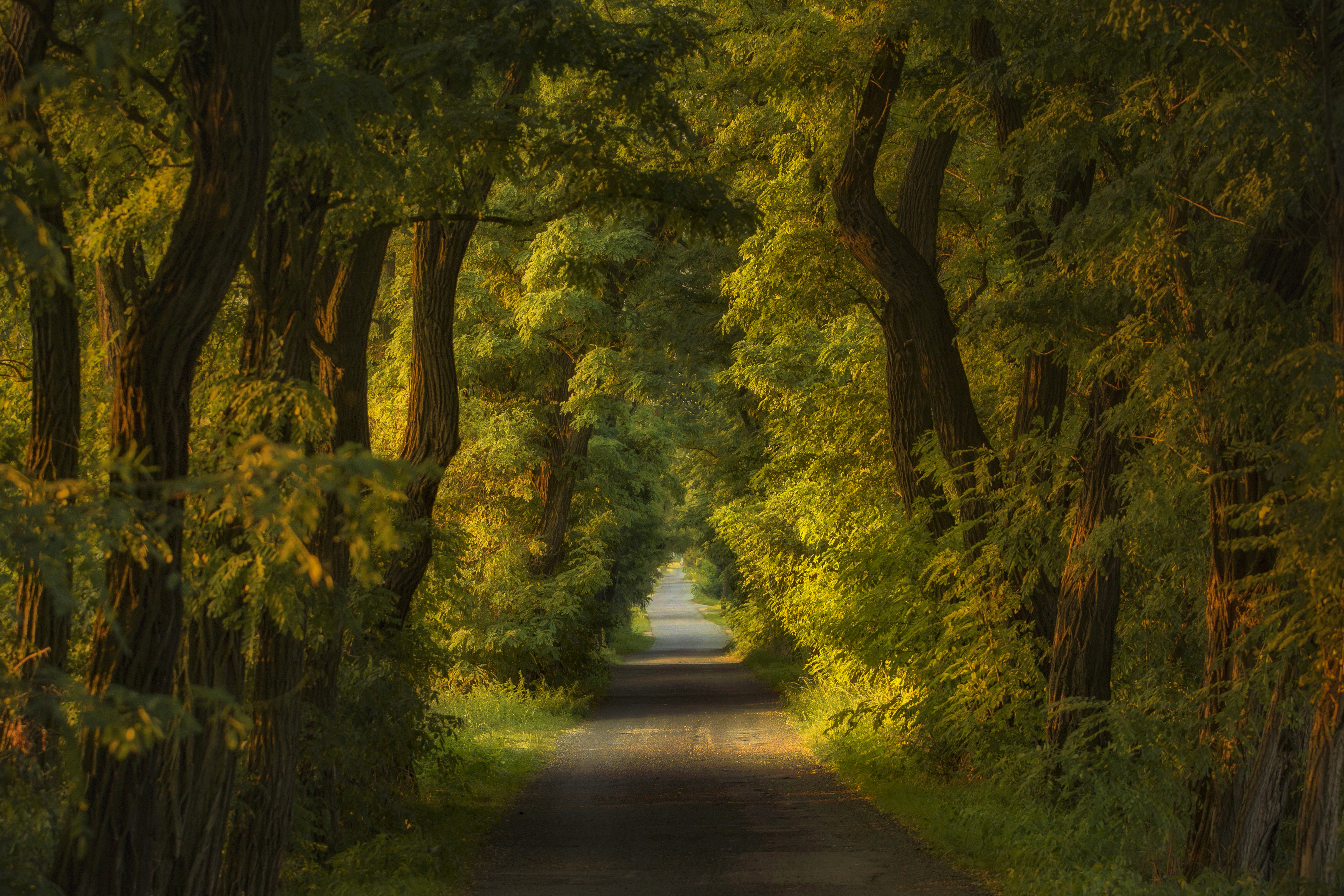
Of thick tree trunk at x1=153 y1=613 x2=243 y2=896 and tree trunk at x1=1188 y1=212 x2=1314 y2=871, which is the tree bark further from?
tree trunk at x1=1188 y1=212 x2=1314 y2=871

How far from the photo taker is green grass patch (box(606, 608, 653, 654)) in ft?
174

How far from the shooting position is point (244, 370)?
7160mm

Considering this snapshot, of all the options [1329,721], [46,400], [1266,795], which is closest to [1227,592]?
[1266,795]

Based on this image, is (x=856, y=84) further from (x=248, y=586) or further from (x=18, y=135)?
(x=18, y=135)

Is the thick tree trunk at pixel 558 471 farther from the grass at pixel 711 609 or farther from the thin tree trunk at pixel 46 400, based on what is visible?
A: the grass at pixel 711 609

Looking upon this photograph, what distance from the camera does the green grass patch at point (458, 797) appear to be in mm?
9914

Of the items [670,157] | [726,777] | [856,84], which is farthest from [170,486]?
[726,777]

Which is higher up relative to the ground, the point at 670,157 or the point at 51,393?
the point at 670,157

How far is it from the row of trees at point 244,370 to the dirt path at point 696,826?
68.9 inches

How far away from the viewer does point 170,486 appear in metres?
3.12

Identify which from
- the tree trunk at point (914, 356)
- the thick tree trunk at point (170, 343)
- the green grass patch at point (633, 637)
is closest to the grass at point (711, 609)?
→ the green grass patch at point (633, 637)

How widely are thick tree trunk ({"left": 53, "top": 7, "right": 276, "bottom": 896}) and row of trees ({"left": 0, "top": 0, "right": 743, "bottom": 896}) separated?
14 millimetres

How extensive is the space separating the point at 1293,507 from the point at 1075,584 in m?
5.05

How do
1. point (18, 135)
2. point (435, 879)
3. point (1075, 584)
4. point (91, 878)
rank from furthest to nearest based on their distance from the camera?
1. point (1075, 584)
2. point (435, 879)
3. point (91, 878)
4. point (18, 135)
